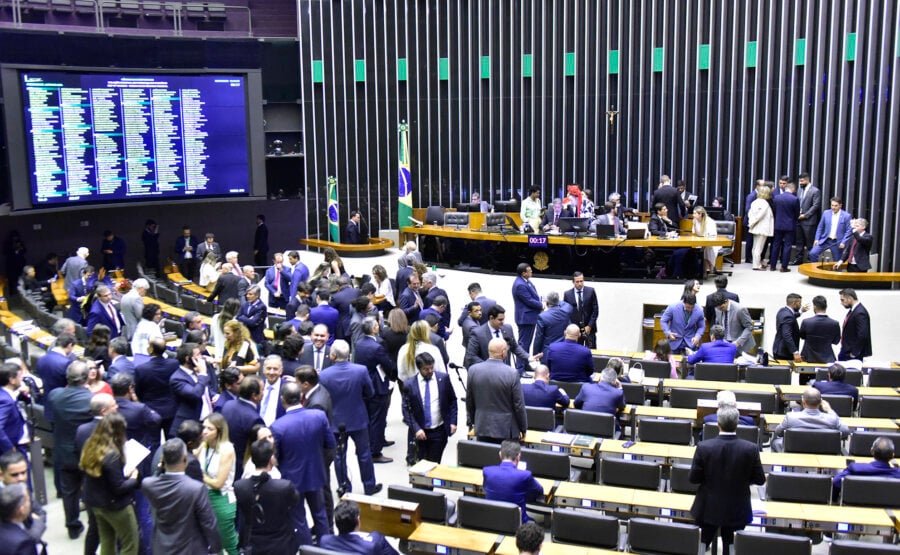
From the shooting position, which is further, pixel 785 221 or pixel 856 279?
pixel 785 221

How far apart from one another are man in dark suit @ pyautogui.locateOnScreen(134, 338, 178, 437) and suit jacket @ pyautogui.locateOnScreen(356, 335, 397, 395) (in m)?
1.55

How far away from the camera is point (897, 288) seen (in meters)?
12.8

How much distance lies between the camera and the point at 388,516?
5500 millimetres

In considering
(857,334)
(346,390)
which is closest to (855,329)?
(857,334)

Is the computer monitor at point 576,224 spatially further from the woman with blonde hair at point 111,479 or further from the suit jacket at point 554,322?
the woman with blonde hair at point 111,479

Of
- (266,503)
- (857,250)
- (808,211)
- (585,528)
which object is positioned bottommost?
(585,528)

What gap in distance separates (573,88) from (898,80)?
19.4ft

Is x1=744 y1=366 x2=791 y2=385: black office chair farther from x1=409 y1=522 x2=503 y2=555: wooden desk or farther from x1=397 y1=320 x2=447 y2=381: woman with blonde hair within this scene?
x1=409 y1=522 x2=503 y2=555: wooden desk

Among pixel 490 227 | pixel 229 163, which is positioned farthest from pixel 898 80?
pixel 229 163

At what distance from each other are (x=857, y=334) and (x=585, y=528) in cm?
578

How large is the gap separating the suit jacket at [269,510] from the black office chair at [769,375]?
17.3 feet

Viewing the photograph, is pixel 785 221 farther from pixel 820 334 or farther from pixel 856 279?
pixel 820 334

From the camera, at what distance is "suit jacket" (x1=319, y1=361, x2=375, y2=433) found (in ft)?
22.6

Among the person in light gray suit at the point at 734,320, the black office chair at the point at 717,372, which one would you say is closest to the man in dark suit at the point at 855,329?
the person in light gray suit at the point at 734,320
